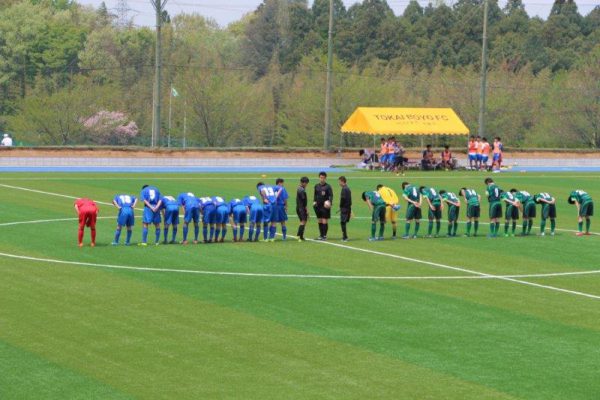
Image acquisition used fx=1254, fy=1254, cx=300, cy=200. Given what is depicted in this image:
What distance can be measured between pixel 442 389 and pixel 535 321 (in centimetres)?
547

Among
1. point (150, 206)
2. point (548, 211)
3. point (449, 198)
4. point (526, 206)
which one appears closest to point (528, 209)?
point (526, 206)

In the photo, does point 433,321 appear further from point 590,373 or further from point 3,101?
point 3,101

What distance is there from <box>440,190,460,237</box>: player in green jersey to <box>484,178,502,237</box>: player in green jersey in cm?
92

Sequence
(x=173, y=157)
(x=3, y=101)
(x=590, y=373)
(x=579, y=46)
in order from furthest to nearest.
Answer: (x=579, y=46), (x=3, y=101), (x=173, y=157), (x=590, y=373)

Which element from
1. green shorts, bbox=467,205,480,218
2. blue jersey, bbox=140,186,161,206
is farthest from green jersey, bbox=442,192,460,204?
blue jersey, bbox=140,186,161,206

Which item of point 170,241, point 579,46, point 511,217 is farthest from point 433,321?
point 579,46

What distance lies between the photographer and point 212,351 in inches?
741

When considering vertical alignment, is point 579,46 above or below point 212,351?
above

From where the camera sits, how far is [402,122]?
213ft

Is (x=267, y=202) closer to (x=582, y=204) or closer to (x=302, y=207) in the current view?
(x=302, y=207)

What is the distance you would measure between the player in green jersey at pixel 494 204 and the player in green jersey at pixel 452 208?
0.92m

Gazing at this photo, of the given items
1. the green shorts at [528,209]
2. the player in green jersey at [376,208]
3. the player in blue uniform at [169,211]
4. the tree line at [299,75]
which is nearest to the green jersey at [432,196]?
the player in green jersey at [376,208]

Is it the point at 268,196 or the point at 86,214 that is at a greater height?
the point at 268,196

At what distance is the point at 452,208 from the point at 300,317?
534 inches
